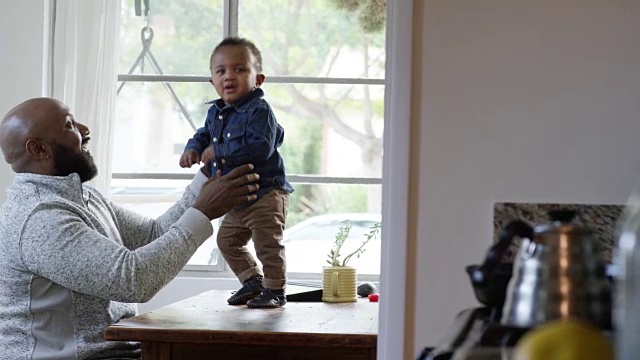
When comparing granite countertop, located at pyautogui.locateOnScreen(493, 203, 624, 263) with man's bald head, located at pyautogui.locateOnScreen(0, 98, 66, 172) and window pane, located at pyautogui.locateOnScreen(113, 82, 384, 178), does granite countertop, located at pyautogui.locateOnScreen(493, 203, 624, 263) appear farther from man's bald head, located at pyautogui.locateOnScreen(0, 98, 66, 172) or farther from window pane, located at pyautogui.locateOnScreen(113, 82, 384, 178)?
window pane, located at pyautogui.locateOnScreen(113, 82, 384, 178)

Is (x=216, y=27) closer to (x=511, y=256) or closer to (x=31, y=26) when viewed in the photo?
(x=31, y=26)

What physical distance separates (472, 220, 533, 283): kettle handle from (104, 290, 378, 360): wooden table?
4.39 feet

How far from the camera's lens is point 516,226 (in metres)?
1.22

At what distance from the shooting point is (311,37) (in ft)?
15.9

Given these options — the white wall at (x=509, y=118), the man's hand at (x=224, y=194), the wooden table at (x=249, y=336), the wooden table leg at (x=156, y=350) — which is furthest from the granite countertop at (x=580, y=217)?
the man's hand at (x=224, y=194)

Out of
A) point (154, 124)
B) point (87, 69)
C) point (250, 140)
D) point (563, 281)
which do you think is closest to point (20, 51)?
point (87, 69)

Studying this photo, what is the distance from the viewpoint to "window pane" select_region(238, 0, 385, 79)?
4809 mm

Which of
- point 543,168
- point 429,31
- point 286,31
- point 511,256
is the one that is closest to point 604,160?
point 543,168

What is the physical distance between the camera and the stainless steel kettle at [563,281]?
99 centimetres

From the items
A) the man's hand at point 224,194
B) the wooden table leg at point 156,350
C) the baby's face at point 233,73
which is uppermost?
the baby's face at point 233,73

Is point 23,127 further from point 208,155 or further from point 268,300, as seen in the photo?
point 268,300

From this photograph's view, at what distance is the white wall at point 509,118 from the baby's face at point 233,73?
4.68ft

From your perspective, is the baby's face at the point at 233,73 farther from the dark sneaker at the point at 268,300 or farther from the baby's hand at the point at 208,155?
the dark sneaker at the point at 268,300

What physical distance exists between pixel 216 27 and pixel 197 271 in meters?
1.06
